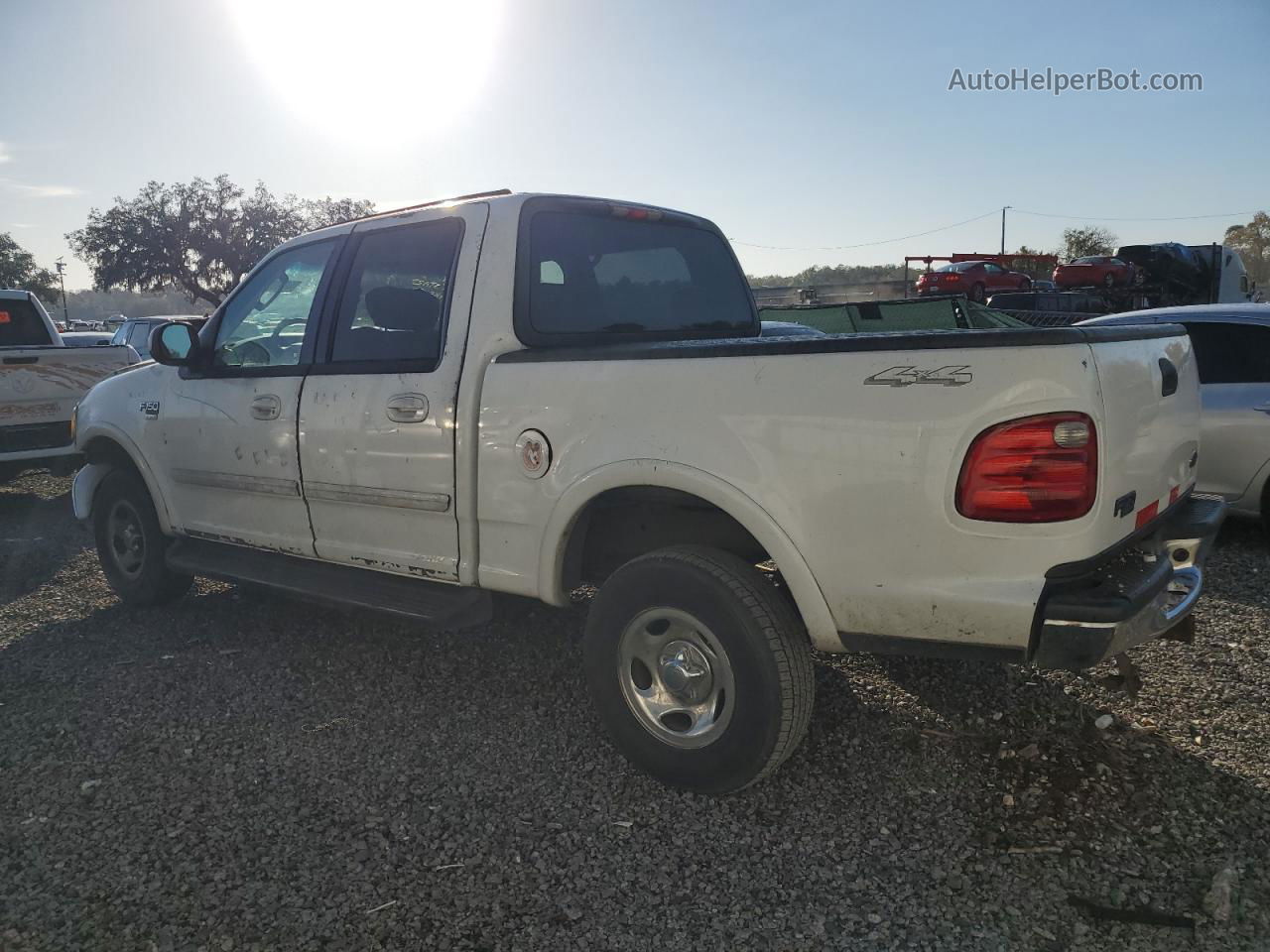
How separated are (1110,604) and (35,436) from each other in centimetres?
896

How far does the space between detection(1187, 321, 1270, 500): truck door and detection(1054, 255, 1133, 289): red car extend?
24800mm

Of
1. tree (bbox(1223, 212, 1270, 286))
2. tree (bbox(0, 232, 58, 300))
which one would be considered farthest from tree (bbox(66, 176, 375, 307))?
tree (bbox(1223, 212, 1270, 286))

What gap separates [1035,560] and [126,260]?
48887 mm

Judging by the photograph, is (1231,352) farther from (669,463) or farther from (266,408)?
(266,408)

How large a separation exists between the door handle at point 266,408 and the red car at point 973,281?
28.3 m

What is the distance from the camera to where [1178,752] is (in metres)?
3.24

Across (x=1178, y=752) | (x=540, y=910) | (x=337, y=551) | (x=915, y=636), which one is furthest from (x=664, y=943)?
(x=337, y=551)

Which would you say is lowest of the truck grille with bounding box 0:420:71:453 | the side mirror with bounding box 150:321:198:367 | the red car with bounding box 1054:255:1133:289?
the truck grille with bounding box 0:420:71:453

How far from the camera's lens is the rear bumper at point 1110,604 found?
2410 mm

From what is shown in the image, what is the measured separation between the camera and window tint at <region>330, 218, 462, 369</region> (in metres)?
3.70

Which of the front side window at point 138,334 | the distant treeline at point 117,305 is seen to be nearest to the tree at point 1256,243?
the front side window at point 138,334

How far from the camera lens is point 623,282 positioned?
154 inches

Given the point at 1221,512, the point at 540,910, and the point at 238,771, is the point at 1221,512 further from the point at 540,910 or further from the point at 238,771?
the point at 238,771

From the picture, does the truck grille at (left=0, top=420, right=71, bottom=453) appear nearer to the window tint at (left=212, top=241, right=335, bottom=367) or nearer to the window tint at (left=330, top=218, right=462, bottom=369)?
the window tint at (left=212, top=241, right=335, bottom=367)
